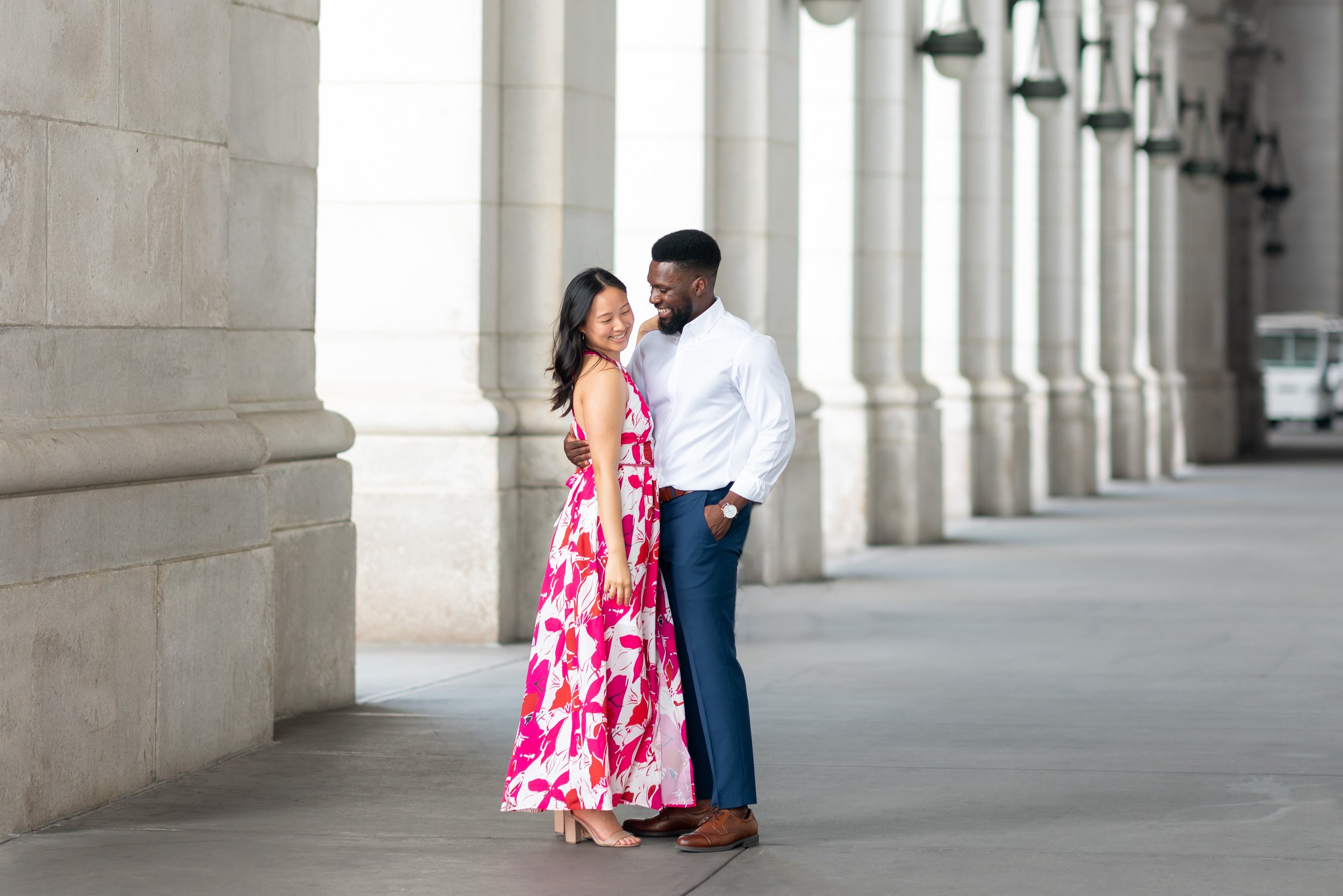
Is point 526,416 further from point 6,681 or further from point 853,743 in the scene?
point 6,681

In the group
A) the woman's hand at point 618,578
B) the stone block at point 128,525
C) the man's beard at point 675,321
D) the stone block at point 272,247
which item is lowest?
the woman's hand at point 618,578

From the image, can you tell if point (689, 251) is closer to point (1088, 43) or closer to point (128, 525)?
point (128, 525)

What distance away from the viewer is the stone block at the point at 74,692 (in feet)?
22.0

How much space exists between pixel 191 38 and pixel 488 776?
113 inches

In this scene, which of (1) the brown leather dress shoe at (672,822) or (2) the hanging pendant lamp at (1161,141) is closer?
(1) the brown leather dress shoe at (672,822)

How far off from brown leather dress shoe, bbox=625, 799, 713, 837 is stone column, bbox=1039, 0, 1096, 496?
19.9 meters

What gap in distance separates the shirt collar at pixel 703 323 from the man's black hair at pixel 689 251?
114mm

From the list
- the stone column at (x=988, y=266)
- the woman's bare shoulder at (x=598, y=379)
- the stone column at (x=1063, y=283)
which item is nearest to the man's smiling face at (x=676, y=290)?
the woman's bare shoulder at (x=598, y=379)

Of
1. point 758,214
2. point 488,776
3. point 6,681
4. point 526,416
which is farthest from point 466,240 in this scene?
point 6,681

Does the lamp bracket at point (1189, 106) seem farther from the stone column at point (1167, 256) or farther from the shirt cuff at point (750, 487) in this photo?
the shirt cuff at point (750, 487)

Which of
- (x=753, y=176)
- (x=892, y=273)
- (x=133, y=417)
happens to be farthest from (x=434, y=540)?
(x=892, y=273)

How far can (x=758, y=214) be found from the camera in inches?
594

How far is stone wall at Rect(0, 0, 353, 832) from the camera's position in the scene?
270 inches

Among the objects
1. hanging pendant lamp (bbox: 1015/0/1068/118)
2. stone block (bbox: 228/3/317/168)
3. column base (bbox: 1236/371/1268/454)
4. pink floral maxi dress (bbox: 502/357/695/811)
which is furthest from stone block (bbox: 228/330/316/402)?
column base (bbox: 1236/371/1268/454)
